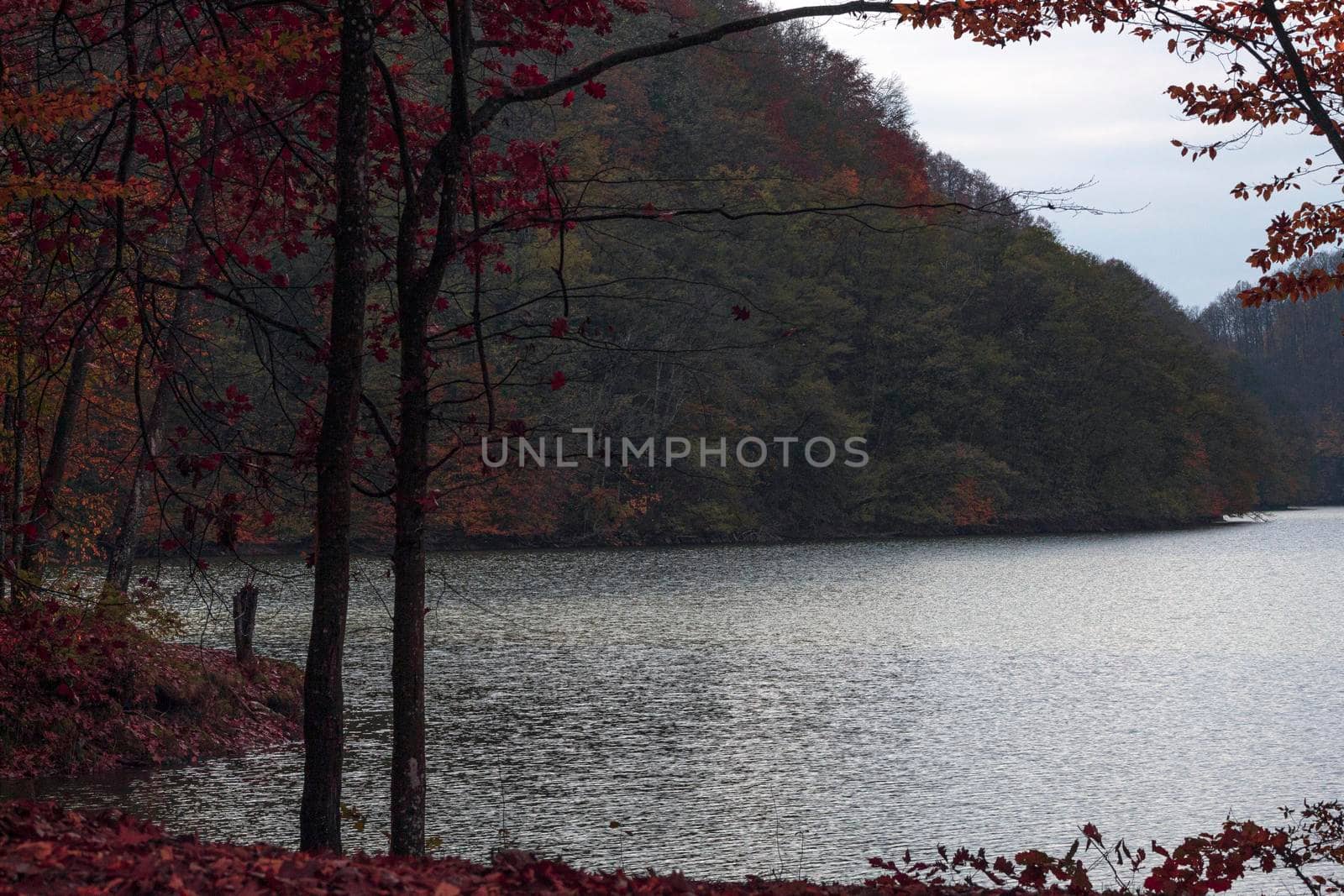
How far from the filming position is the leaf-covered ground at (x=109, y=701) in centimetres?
1146

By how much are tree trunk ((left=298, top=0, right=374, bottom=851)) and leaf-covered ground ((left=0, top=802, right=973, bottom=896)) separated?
614 mm

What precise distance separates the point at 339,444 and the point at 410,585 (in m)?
1.23

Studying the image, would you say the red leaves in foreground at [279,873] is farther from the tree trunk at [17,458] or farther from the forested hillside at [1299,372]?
the forested hillside at [1299,372]

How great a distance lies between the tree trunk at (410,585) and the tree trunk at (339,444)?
0.64m

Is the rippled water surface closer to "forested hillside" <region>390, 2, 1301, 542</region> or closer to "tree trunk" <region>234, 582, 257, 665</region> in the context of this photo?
"tree trunk" <region>234, 582, 257, 665</region>

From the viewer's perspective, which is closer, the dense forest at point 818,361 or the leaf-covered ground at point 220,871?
the leaf-covered ground at point 220,871

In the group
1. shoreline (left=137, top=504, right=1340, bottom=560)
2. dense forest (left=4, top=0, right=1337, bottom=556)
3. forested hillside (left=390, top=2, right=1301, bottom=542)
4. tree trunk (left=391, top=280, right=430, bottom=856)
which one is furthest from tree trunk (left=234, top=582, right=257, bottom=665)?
forested hillside (left=390, top=2, right=1301, bottom=542)

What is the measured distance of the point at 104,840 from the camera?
4.84 m

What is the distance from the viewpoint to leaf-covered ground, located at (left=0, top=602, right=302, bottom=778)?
1146 cm

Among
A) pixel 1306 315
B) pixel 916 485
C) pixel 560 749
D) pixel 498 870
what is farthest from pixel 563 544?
pixel 1306 315

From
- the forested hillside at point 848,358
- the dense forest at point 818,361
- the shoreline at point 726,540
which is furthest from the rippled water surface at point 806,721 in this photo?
the forested hillside at point 848,358

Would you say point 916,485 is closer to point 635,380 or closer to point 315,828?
point 635,380

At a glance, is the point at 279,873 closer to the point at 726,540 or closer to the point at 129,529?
the point at 129,529

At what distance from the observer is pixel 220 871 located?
450 centimetres
